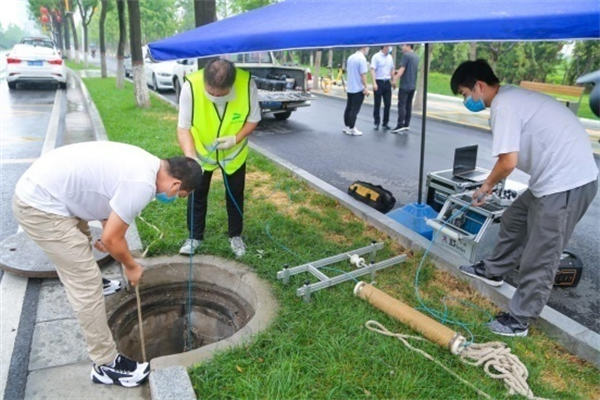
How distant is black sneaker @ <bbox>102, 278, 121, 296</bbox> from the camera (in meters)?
3.15

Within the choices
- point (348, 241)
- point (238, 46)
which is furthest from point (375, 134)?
point (238, 46)

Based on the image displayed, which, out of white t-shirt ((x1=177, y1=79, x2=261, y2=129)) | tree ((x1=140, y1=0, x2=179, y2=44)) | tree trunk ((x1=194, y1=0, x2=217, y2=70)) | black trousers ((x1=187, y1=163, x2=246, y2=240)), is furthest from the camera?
tree ((x1=140, y1=0, x2=179, y2=44))

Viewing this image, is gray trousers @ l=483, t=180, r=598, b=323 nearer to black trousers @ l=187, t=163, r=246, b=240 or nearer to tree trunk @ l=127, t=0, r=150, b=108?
black trousers @ l=187, t=163, r=246, b=240

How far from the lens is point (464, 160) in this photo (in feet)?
14.5

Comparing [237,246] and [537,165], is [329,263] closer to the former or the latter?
[237,246]

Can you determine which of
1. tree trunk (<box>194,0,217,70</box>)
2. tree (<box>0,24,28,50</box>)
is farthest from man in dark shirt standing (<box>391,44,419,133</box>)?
tree (<box>0,24,28,50</box>)

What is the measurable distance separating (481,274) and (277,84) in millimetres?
7288

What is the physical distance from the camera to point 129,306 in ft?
10.7

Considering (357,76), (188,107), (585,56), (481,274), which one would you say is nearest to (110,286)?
(188,107)

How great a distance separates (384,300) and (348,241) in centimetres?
114

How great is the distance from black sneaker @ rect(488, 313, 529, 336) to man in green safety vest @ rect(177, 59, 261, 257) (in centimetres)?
195

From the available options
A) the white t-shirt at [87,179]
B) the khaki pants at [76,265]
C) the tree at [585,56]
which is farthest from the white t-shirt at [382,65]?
the tree at [585,56]

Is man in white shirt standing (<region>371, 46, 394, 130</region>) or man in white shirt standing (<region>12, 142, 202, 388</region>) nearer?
man in white shirt standing (<region>12, 142, 202, 388</region>)

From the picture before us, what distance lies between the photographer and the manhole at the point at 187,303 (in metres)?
3.28
